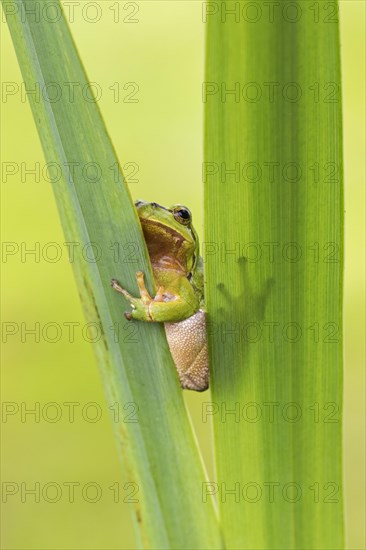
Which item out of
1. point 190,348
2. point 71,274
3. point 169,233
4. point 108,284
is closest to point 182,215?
point 169,233

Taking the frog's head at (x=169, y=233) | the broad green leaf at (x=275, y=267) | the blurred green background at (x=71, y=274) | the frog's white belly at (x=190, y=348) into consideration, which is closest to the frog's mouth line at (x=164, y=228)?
the frog's head at (x=169, y=233)

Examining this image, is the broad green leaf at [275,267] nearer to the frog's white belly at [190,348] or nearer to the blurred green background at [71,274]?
the frog's white belly at [190,348]

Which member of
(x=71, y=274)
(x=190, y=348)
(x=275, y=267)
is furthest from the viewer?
(x=71, y=274)

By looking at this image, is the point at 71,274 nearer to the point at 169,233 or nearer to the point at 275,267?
the point at 169,233

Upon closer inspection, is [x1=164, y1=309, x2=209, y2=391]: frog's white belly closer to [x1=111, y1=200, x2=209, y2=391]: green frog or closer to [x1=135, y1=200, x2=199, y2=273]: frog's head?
[x1=111, y1=200, x2=209, y2=391]: green frog

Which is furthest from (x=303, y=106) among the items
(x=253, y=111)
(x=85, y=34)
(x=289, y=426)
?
(x=85, y=34)

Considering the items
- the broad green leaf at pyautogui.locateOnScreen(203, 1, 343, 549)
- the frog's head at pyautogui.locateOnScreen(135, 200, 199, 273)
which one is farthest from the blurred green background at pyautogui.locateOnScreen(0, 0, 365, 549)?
the broad green leaf at pyautogui.locateOnScreen(203, 1, 343, 549)
